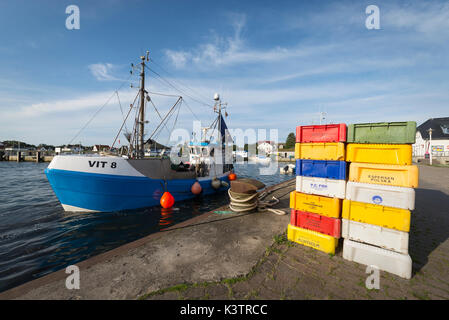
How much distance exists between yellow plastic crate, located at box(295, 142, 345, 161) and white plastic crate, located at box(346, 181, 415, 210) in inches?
25.8

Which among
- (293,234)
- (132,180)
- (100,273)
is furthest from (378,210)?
(132,180)

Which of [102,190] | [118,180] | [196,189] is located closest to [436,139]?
[196,189]

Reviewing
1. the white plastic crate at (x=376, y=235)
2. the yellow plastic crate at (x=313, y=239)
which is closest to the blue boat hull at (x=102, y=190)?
the yellow plastic crate at (x=313, y=239)

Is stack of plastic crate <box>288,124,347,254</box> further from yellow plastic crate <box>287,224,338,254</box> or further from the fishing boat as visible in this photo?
the fishing boat

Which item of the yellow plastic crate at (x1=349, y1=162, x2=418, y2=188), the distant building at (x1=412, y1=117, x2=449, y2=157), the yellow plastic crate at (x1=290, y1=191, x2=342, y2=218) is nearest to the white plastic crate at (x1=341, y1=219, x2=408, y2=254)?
the yellow plastic crate at (x1=290, y1=191, x2=342, y2=218)

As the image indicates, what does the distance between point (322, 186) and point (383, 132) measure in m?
1.56

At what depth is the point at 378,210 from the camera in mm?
3457

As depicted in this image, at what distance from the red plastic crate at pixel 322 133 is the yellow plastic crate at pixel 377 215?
139cm

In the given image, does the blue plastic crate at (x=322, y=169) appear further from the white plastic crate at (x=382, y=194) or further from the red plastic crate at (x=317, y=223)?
the red plastic crate at (x=317, y=223)

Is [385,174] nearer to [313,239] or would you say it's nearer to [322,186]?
[322,186]

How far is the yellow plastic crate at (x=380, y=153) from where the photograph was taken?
3264 mm

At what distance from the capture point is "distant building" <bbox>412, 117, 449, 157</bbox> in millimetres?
41500

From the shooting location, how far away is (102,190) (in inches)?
332

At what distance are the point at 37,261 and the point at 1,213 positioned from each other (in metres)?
6.94
